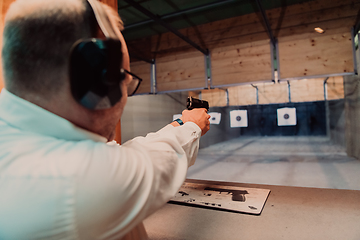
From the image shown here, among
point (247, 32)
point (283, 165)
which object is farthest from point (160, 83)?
point (283, 165)

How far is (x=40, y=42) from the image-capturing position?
1.21ft

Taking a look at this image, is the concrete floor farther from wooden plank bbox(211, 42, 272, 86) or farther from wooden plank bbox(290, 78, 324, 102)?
wooden plank bbox(290, 78, 324, 102)

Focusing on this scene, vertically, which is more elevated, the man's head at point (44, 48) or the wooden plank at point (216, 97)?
the wooden plank at point (216, 97)

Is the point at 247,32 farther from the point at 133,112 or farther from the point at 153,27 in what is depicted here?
the point at 133,112

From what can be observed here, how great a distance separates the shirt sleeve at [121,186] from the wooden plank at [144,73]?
4.44 m

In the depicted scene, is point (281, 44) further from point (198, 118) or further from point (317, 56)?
point (198, 118)

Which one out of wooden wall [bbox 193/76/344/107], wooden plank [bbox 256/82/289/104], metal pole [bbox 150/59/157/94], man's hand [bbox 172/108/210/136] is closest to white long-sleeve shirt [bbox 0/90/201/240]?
man's hand [bbox 172/108/210/136]

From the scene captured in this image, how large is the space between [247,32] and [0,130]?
14.3ft

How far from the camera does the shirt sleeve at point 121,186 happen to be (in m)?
0.33

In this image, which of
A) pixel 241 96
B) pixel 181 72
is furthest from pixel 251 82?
pixel 241 96

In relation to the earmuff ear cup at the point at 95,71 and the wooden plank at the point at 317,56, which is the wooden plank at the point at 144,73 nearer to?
the wooden plank at the point at 317,56

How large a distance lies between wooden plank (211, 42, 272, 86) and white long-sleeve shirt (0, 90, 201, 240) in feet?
12.8

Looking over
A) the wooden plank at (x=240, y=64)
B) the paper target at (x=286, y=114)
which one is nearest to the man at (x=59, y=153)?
the wooden plank at (x=240, y=64)

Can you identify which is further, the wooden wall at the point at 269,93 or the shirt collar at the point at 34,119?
the wooden wall at the point at 269,93
